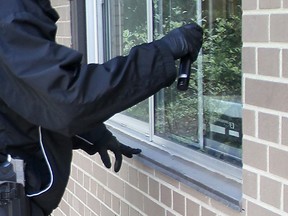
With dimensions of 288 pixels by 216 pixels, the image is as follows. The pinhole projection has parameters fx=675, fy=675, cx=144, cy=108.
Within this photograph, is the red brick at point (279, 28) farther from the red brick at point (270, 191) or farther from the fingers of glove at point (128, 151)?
the fingers of glove at point (128, 151)

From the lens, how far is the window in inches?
121

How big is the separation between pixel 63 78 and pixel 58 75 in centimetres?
2

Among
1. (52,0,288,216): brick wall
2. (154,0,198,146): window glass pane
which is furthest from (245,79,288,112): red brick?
(154,0,198,146): window glass pane

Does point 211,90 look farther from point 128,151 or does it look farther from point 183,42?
point 183,42

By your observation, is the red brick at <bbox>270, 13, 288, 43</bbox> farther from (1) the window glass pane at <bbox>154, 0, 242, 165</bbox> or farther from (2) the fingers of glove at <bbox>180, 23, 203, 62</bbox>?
(1) the window glass pane at <bbox>154, 0, 242, 165</bbox>

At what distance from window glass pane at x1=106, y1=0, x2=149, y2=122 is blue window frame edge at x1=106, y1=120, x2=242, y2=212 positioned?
0.83ft

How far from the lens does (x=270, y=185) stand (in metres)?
2.50

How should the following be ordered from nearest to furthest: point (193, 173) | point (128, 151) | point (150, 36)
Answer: point (193, 173), point (128, 151), point (150, 36)

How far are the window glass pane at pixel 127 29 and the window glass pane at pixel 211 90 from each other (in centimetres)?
31

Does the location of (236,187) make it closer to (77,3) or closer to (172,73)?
(172,73)

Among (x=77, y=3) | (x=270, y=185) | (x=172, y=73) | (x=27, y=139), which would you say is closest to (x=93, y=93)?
(x=172, y=73)

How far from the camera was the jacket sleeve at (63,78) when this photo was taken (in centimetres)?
226

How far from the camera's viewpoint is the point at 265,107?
249 cm

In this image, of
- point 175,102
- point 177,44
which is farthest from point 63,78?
point 175,102
